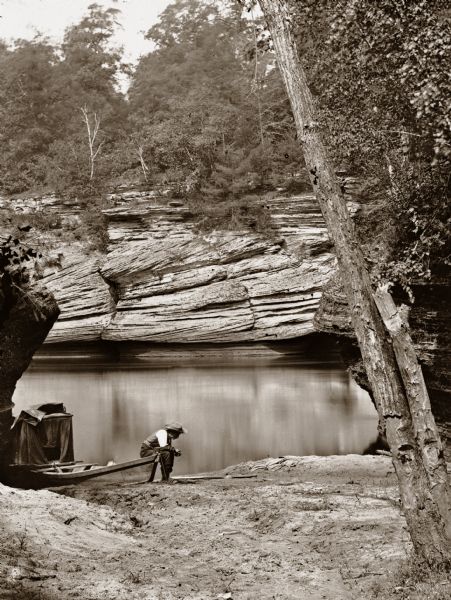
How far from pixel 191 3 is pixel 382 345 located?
2249 inches

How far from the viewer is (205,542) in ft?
26.7

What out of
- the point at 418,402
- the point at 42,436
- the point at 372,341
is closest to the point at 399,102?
the point at 372,341

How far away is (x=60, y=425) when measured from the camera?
1330 centimetres

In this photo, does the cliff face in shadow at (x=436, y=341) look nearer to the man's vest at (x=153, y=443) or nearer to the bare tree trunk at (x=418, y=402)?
the man's vest at (x=153, y=443)

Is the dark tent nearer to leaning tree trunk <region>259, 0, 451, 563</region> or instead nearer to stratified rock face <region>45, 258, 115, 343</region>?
leaning tree trunk <region>259, 0, 451, 563</region>

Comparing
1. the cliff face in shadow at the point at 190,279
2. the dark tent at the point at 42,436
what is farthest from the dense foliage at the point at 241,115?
the dark tent at the point at 42,436

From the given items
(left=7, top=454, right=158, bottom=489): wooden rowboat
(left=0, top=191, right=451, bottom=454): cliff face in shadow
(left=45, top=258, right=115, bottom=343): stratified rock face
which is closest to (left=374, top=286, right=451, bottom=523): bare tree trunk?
(left=7, top=454, right=158, bottom=489): wooden rowboat

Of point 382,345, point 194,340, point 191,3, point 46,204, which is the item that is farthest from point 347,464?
point 191,3

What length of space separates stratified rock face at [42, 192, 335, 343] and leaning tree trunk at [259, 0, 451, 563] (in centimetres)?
2391

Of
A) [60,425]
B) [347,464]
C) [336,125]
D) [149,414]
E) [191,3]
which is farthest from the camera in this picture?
[191,3]

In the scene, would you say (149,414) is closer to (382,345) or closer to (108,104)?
(382,345)

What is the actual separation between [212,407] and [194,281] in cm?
777

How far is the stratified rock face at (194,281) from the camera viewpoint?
31609 mm

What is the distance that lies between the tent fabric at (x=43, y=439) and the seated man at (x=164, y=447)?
1.62 meters
